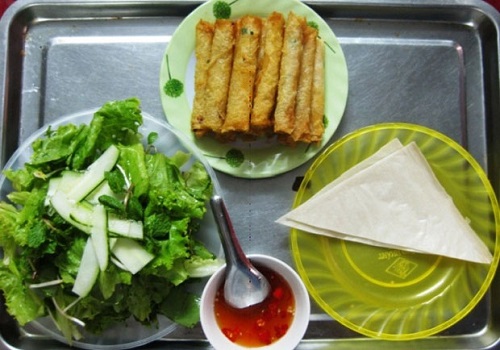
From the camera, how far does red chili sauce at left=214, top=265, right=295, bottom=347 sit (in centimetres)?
154

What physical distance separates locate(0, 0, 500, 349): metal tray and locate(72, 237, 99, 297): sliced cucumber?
0.46 m

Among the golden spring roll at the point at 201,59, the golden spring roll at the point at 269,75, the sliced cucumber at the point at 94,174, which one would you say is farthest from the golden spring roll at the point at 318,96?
the sliced cucumber at the point at 94,174

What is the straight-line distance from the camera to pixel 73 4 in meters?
1.79

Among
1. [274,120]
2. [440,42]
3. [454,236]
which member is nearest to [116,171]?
[274,120]

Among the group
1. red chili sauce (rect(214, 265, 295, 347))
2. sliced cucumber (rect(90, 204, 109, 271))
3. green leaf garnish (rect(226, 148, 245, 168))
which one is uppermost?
green leaf garnish (rect(226, 148, 245, 168))

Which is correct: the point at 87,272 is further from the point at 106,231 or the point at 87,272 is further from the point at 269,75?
the point at 269,75

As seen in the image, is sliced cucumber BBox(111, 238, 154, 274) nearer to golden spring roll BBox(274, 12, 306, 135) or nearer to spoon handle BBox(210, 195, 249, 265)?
spoon handle BBox(210, 195, 249, 265)

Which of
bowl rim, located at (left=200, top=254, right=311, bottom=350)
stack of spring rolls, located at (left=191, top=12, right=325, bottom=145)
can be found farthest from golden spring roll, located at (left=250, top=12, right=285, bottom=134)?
bowl rim, located at (left=200, top=254, right=311, bottom=350)

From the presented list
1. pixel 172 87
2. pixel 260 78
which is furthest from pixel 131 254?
pixel 260 78

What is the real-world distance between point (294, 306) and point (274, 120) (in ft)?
1.74

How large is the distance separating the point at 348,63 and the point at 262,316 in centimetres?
82

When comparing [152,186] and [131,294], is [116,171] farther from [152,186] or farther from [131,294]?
[131,294]

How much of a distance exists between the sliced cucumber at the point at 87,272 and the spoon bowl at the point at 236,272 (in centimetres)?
32

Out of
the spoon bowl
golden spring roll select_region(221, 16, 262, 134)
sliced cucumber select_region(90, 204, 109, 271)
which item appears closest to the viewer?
sliced cucumber select_region(90, 204, 109, 271)
